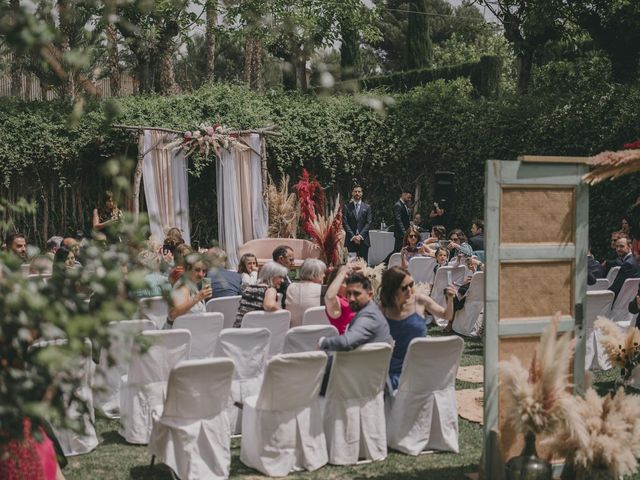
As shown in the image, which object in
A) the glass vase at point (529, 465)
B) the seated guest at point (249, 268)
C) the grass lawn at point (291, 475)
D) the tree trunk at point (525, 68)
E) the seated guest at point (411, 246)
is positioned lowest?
the grass lawn at point (291, 475)

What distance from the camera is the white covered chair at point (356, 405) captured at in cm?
614

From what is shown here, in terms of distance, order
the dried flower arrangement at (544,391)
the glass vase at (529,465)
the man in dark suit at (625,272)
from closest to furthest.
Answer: the dried flower arrangement at (544,391) < the glass vase at (529,465) < the man in dark suit at (625,272)

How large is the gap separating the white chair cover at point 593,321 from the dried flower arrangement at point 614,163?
12.4 feet

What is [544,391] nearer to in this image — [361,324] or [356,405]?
[361,324]

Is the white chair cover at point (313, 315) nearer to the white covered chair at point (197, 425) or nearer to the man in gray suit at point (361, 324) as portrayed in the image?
the man in gray suit at point (361, 324)

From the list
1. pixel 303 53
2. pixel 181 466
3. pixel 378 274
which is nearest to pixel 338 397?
pixel 181 466

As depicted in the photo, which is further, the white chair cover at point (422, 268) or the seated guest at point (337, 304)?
the white chair cover at point (422, 268)

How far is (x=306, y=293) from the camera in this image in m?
7.97

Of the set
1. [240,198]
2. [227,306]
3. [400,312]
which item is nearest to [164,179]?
[240,198]

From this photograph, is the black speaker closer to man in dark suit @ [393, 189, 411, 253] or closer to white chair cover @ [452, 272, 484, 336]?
man in dark suit @ [393, 189, 411, 253]

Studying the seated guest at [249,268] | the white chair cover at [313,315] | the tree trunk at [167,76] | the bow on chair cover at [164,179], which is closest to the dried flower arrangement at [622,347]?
the white chair cover at [313,315]

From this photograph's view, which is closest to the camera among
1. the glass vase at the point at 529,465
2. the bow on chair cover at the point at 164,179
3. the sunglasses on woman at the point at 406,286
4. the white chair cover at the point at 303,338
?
the glass vase at the point at 529,465

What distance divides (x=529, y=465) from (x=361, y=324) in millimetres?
1472

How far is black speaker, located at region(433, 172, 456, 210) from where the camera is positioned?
59.3 ft
